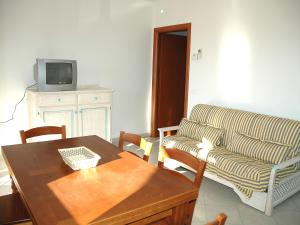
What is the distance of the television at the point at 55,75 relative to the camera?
3.49 m

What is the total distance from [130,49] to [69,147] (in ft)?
10.0

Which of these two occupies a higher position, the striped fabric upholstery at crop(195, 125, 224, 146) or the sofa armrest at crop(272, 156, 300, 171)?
the striped fabric upholstery at crop(195, 125, 224, 146)

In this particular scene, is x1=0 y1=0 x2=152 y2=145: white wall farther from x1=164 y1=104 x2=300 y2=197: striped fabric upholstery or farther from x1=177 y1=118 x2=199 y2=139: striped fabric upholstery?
x1=164 y1=104 x2=300 y2=197: striped fabric upholstery

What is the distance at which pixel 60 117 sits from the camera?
365 centimetres

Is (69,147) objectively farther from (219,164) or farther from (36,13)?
(36,13)

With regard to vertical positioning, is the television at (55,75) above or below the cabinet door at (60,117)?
above

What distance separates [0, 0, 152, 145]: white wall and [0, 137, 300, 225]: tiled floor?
1.37 m

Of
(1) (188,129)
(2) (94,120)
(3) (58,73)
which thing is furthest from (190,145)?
(3) (58,73)

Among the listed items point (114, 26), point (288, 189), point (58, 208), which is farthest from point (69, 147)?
point (114, 26)

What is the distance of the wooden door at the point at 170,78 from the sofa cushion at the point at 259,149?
2.13 meters

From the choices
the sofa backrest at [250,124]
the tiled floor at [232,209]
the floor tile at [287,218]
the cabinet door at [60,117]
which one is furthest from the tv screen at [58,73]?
the floor tile at [287,218]

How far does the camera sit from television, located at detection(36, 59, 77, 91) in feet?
11.4

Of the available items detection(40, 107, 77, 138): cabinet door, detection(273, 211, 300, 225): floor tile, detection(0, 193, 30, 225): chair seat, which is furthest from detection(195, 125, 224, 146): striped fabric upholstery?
detection(0, 193, 30, 225): chair seat

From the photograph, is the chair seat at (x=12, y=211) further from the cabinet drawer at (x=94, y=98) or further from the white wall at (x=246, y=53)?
the white wall at (x=246, y=53)
